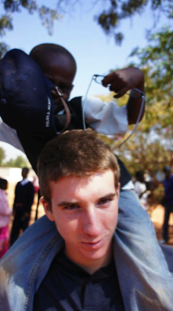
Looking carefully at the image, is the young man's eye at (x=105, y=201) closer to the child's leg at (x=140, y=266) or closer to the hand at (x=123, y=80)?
the child's leg at (x=140, y=266)

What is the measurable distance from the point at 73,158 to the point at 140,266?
2.16 feet

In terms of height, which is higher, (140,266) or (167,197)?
(140,266)

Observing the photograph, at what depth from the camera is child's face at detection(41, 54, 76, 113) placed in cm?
184

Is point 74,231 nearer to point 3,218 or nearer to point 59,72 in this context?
point 59,72

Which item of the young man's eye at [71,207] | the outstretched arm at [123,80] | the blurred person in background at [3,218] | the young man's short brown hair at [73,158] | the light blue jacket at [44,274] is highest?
the outstretched arm at [123,80]

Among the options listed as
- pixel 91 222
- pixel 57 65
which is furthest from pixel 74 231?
pixel 57 65

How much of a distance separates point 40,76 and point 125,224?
97cm

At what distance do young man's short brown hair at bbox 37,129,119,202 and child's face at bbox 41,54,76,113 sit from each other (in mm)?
322

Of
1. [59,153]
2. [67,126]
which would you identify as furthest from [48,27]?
[59,153]

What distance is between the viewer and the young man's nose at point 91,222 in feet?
4.74

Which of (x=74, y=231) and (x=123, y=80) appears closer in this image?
(x=74, y=231)

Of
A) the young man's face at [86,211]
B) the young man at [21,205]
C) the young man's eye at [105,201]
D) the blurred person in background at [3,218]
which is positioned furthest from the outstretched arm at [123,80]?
the young man at [21,205]

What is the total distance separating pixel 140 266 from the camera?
149cm

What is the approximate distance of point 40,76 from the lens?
158cm
